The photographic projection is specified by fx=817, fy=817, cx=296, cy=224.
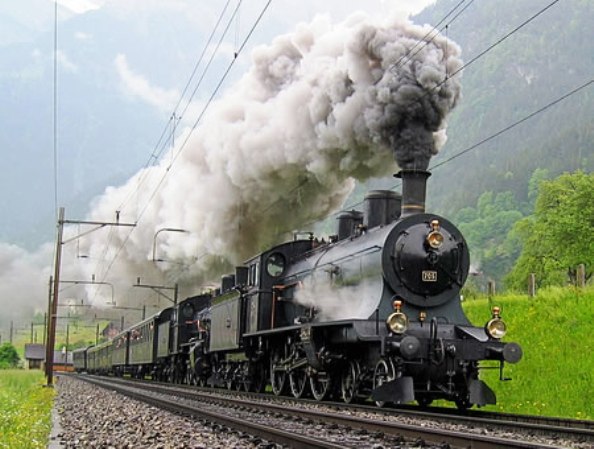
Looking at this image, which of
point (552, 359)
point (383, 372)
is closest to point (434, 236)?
point (383, 372)

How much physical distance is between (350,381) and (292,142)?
919cm

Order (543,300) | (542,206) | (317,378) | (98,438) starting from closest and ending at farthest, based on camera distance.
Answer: (98,438) < (317,378) < (543,300) < (542,206)

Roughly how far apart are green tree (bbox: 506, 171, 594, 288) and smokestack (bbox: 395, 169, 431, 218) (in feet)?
122

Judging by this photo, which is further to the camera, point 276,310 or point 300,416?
point 276,310

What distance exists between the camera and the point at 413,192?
12.1 m

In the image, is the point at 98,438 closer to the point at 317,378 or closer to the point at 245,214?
the point at 317,378

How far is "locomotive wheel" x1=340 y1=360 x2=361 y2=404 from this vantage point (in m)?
11.9

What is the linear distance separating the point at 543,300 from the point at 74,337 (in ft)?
335

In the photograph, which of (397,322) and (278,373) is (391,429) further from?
(278,373)

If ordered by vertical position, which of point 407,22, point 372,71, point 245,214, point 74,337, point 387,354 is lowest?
point 74,337

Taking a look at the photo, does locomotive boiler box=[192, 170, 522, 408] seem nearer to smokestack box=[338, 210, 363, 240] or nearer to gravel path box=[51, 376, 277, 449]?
smokestack box=[338, 210, 363, 240]

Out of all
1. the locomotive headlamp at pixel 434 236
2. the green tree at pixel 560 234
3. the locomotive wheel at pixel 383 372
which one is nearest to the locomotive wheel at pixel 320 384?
the locomotive wheel at pixel 383 372

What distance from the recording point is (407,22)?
1641 cm

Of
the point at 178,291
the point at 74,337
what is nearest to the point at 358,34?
the point at 178,291
